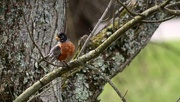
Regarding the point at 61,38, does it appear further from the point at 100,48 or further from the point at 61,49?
the point at 100,48

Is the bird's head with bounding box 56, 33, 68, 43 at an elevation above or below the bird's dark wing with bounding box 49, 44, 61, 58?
above

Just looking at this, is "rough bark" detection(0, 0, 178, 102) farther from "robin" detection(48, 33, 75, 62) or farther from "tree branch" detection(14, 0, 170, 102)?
"tree branch" detection(14, 0, 170, 102)

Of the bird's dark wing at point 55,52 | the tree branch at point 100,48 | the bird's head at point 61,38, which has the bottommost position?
the tree branch at point 100,48

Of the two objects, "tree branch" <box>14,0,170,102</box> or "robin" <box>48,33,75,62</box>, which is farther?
"robin" <box>48,33,75,62</box>

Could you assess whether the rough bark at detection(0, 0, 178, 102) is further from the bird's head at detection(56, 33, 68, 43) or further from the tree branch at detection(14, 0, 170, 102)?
the tree branch at detection(14, 0, 170, 102)

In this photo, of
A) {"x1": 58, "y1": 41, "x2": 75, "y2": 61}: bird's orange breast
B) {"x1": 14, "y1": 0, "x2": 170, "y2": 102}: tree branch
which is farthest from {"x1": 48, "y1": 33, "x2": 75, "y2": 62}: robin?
{"x1": 14, "y1": 0, "x2": 170, "y2": 102}: tree branch

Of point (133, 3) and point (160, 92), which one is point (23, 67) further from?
point (160, 92)

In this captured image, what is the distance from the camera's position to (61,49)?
3377 mm

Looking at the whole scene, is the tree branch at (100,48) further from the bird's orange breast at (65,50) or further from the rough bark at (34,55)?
the bird's orange breast at (65,50)

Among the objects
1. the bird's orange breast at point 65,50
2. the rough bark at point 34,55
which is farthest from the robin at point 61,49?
the rough bark at point 34,55

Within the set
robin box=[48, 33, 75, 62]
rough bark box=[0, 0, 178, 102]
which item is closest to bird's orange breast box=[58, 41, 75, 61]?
robin box=[48, 33, 75, 62]

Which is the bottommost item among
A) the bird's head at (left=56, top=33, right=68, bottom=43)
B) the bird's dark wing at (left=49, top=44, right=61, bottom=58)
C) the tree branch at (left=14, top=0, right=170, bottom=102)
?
the tree branch at (left=14, top=0, right=170, bottom=102)

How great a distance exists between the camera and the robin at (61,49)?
333 cm

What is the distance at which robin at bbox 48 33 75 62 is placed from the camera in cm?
333
